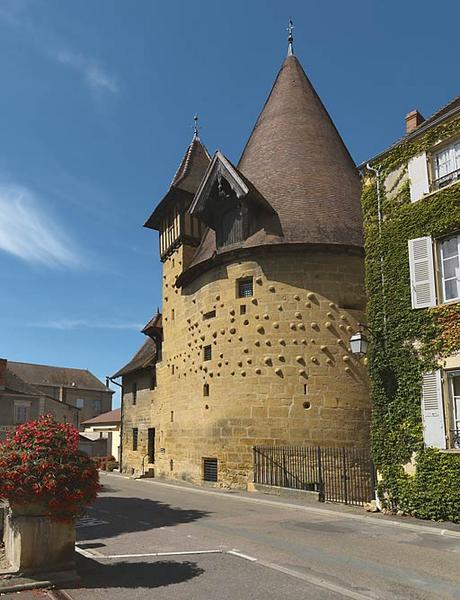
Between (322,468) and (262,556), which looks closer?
(262,556)

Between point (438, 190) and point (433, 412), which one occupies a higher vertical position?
point (438, 190)

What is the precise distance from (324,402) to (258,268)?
16.6 feet

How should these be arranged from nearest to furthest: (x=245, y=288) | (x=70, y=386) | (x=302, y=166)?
(x=245, y=288), (x=302, y=166), (x=70, y=386)

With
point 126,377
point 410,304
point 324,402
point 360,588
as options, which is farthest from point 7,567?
point 126,377

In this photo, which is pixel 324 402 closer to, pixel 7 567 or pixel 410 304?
pixel 410 304

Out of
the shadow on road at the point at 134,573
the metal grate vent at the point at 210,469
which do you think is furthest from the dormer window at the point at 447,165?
the metal grate vent at the point at 210,469

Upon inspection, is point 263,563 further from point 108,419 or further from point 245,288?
point 108,419

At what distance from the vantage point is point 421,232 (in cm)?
1270

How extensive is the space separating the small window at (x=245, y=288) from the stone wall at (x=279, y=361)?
0.22 m

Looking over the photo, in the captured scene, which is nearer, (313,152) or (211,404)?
(211,404)

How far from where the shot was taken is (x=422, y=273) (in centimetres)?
1244

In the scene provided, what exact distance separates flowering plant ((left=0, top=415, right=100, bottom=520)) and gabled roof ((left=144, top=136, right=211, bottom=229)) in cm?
1941

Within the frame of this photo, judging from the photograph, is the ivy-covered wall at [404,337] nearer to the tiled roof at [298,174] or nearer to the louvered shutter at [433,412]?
the louvered shutter at [433,412]

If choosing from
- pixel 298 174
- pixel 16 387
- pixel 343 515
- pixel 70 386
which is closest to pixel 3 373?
pixel 16 387
